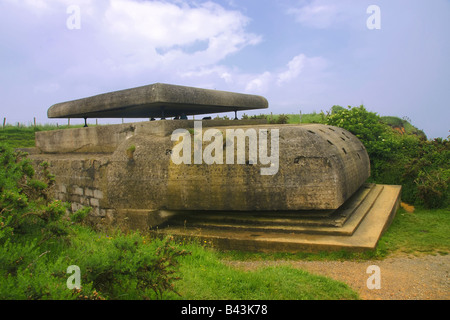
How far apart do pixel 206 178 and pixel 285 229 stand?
53.9 inches

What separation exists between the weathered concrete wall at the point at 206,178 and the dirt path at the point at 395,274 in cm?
94

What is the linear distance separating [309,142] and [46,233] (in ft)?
12.0

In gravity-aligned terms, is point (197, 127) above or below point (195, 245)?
above

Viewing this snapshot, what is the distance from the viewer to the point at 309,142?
5117mm

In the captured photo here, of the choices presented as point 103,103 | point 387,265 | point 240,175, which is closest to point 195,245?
point 240,175

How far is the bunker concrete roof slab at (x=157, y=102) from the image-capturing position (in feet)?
19.0

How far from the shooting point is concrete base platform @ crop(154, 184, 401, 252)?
4547mm

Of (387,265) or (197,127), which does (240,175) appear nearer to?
(197,127)

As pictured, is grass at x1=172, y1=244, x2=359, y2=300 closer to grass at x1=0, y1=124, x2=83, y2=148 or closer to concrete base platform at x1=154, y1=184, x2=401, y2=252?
concrete base platform at x1=154, y1=184, x2=401, y2=252

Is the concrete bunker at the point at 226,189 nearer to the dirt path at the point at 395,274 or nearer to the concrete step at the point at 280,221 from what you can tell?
the concrete step at the point at 280,221

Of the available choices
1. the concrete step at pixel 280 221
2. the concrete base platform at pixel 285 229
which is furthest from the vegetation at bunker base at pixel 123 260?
the concrete step at pixel 280 221

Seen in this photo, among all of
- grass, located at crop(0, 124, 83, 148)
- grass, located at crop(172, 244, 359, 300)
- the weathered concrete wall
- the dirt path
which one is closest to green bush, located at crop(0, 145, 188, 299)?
grass, located at crop(172, 244, 359, 300)

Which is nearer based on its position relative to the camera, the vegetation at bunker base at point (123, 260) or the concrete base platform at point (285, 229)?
the vegetation at bunker base at point (123, 260)
